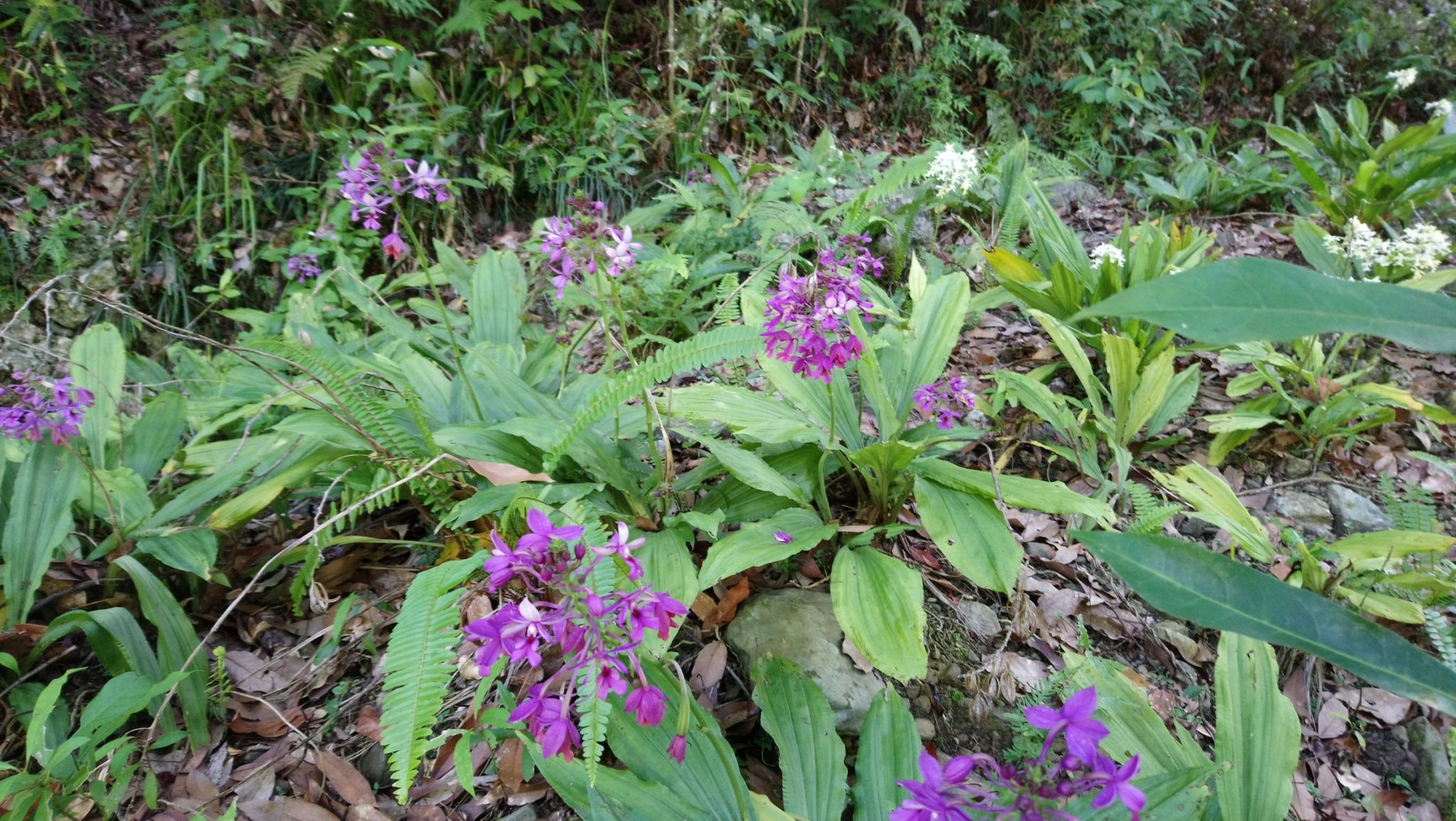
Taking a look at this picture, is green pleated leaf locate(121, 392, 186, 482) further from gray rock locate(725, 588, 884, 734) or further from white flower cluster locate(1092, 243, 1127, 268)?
white flower cluster locate(1092, 243, 1127, 268)

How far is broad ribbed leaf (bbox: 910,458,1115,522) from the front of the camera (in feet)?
5.39

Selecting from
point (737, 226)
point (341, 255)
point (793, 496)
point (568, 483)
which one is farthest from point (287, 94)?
point (793, 496)

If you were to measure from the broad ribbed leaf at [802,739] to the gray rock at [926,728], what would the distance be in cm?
32

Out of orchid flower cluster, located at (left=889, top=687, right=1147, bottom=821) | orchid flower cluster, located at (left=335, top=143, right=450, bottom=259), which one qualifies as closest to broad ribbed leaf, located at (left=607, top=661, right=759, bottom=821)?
orchid flower cluster, located at (left=889, top=687, right=1147, bottom=821)

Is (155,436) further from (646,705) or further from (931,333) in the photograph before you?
(931,333)

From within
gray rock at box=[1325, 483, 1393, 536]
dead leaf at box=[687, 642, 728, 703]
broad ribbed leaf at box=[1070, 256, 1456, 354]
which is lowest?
dead leaf at box=[687, 642, 728, 703]

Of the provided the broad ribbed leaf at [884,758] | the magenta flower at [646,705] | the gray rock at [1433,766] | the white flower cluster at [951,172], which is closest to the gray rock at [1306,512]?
the gray rock at [1433,766]

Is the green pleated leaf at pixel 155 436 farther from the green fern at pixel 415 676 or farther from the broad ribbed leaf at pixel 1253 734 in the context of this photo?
the broad ribbed leaf at pixel 1253 734

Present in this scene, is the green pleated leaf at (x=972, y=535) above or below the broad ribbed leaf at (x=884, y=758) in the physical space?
above

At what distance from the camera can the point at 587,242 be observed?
1.85m

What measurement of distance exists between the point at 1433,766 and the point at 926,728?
4.21 ft

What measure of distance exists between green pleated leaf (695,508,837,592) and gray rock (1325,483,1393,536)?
1.97 metres

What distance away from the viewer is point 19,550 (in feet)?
5.99

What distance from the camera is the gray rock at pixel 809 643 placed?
166 centimetres
